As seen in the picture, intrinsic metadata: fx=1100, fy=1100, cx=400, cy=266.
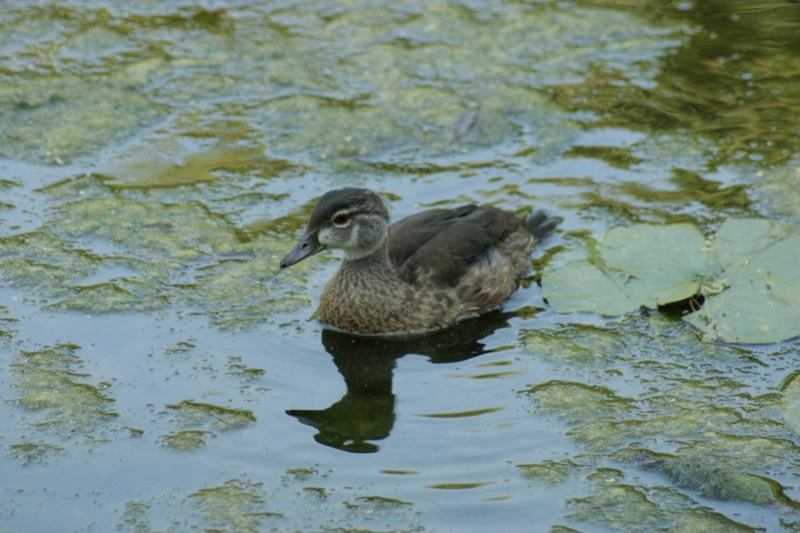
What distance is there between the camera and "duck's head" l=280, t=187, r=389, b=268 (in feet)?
21.4

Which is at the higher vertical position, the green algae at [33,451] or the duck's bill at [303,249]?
the duck's bill at [303,249]

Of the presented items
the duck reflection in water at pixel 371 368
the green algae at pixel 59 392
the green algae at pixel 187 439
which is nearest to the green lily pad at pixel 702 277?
the duck reflection in water at pixel 371 368

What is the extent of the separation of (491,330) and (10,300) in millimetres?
2879

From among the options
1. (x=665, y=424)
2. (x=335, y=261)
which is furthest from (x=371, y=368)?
(x=665, y=424)

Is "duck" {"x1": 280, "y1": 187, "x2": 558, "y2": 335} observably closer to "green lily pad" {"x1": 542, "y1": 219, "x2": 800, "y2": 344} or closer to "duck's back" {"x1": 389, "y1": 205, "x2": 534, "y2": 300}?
"duck's back" {"x1": 389, "y1": 205, "x2": 534, "y2": 300}

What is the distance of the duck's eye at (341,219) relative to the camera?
652 cm

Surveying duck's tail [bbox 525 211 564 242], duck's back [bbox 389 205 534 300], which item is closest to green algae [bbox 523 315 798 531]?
duck's back [bbox 389 205 534 300]

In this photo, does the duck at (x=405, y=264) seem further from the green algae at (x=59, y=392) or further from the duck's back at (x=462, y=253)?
the green algae at (x=59, y=392)

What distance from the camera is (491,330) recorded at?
21.7 feet

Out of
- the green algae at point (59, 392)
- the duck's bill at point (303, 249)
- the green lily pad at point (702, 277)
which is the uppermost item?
the duck's bill at point (303, 249)

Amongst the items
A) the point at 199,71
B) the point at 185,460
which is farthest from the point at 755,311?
the point at 199,71

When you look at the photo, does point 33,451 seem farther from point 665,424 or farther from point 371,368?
point 665,424

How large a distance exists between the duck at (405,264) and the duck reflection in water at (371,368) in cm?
9

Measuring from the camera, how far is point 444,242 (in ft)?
22.6
